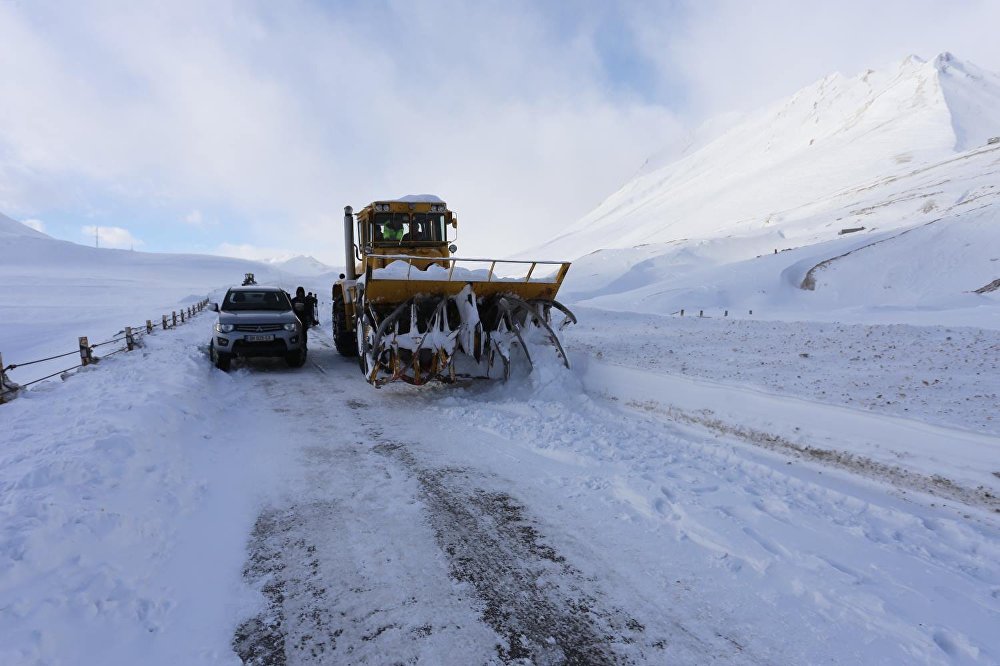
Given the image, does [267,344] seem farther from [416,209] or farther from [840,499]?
[840,499]

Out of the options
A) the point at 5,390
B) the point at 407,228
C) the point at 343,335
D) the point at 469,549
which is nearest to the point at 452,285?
the point at 407,228

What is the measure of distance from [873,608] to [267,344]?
995 centimetres

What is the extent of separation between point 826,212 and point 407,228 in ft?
175

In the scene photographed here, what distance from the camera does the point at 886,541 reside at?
373 centimetres

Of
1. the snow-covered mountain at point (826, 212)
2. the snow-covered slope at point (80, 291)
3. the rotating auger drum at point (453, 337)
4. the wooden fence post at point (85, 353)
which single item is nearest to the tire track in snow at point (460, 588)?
the rotating auger drum at point (453, 337)

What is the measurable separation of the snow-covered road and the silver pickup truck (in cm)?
380

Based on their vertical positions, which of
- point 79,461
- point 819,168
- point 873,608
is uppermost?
point 819,168

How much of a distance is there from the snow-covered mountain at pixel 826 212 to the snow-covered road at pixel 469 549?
37.8ft

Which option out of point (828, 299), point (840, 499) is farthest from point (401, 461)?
point (828, 299)

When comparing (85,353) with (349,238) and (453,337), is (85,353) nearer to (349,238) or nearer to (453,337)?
(349,238)

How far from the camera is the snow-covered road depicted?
2.80 meters

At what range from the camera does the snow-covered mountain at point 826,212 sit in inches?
834

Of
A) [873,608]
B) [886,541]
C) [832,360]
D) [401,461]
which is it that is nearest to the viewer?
[873,608]

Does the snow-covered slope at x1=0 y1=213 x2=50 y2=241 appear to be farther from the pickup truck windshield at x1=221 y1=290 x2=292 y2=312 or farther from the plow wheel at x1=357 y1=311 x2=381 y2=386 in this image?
the plow wheel at x1=357 y1=311 x2=381 y2=386
